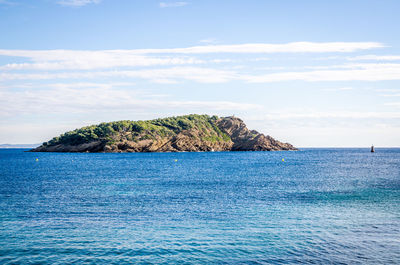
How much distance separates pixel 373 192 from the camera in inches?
2322

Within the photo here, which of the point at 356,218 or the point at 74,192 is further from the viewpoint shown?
the point at 74,192

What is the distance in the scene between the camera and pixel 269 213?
134 ft

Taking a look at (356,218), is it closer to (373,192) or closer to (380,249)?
(380,249)

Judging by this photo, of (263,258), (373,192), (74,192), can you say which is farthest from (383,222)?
(74,192)

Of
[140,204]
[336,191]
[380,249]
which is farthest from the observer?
[336,191]

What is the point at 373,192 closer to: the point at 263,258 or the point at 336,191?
the point at 336,191

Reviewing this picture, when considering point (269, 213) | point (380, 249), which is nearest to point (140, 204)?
point (269, 213)

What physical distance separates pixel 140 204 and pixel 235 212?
13260 mm

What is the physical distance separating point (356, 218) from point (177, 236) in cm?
1998

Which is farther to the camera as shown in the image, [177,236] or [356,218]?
[356,218]

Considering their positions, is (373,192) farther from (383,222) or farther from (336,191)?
(383,222)

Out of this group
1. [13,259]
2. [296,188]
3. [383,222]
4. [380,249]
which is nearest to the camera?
[13,259]

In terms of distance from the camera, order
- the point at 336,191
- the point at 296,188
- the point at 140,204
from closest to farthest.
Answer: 1. the point at 140,204
2. the point at 336,191
3. the point at 296,188

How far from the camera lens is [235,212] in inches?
1639
